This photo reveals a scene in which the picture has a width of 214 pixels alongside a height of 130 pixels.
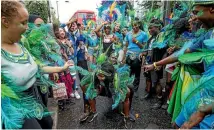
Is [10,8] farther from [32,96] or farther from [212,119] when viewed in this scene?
[212,119]

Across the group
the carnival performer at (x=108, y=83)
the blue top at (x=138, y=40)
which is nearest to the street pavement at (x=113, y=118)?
the carnival performer at (x=108, y=83)

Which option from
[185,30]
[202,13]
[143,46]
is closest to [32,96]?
[202,13]

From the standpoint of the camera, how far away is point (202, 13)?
203cm

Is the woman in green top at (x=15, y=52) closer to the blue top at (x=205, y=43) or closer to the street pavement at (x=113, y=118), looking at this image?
the blue top at (x=205, y=43)

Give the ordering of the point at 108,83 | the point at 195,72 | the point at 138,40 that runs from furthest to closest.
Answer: the point at 138,40 < the point at 108,83 < the point at 195,72

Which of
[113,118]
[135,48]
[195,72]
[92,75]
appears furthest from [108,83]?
[195,72]

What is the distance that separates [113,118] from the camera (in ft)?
13.6

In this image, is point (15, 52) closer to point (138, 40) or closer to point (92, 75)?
point (92, 75)

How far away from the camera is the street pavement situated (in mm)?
3906

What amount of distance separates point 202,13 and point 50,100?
355 centimetres

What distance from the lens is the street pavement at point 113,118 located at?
3.91m

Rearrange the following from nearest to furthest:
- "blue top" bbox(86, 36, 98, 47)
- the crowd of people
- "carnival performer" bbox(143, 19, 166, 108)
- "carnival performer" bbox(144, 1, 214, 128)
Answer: the crowd of people → "carnival performer" bbox(144, 1, 214, 128) → "carnival performer" bbox(143, 19, 166, 108) → "blue top" bbox(86, 36, 98, 47)

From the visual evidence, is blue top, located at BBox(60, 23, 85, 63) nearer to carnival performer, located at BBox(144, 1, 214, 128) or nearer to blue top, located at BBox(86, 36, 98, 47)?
blue top, located at BBox(86, 36, 98, 47)

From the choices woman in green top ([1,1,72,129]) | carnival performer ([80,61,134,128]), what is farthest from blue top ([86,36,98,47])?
woman in green top ([1,1,72,129])
